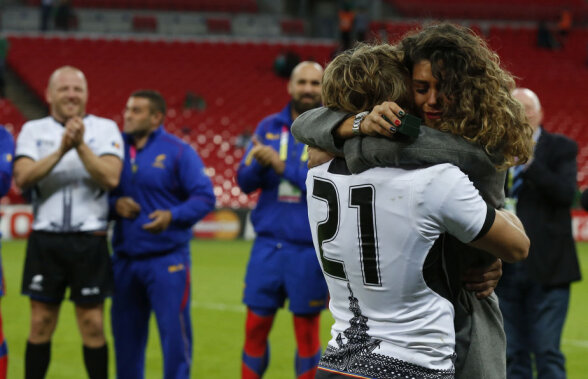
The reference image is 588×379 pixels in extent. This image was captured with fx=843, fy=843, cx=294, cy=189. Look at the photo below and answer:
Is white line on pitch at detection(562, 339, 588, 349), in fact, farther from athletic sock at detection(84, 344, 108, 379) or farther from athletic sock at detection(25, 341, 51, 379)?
→ athletic sock at detection(25, 341, 51, 379)

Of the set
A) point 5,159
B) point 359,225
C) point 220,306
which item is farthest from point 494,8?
point 359,225

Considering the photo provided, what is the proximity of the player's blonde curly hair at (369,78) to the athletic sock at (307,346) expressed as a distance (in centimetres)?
277

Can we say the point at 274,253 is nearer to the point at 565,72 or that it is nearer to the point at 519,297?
the point at 519,297

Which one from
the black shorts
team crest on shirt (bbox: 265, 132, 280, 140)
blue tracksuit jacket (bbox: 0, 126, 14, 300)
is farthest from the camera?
team crest on shirt (bbox: 265, 132, 280, 140)

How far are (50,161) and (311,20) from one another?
24333mm

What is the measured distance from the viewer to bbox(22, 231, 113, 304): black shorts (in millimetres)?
4809

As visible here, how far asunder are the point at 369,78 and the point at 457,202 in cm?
43

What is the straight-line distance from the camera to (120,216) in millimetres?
4988

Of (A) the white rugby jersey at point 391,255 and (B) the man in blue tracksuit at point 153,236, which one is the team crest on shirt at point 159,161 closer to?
(B) the man in blue tracksuit at point 153,236

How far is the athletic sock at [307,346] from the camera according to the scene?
16.2ft

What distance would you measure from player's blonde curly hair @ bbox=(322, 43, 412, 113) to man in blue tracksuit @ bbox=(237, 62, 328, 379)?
8.10ft

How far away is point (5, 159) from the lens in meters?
4.69

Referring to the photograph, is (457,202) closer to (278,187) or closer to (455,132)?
(455,132)

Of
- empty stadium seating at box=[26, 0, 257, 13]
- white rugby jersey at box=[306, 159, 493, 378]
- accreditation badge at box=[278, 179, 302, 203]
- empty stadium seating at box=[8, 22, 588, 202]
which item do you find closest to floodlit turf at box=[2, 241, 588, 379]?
accreditation badge at box=[278, 179, 302, 203]
